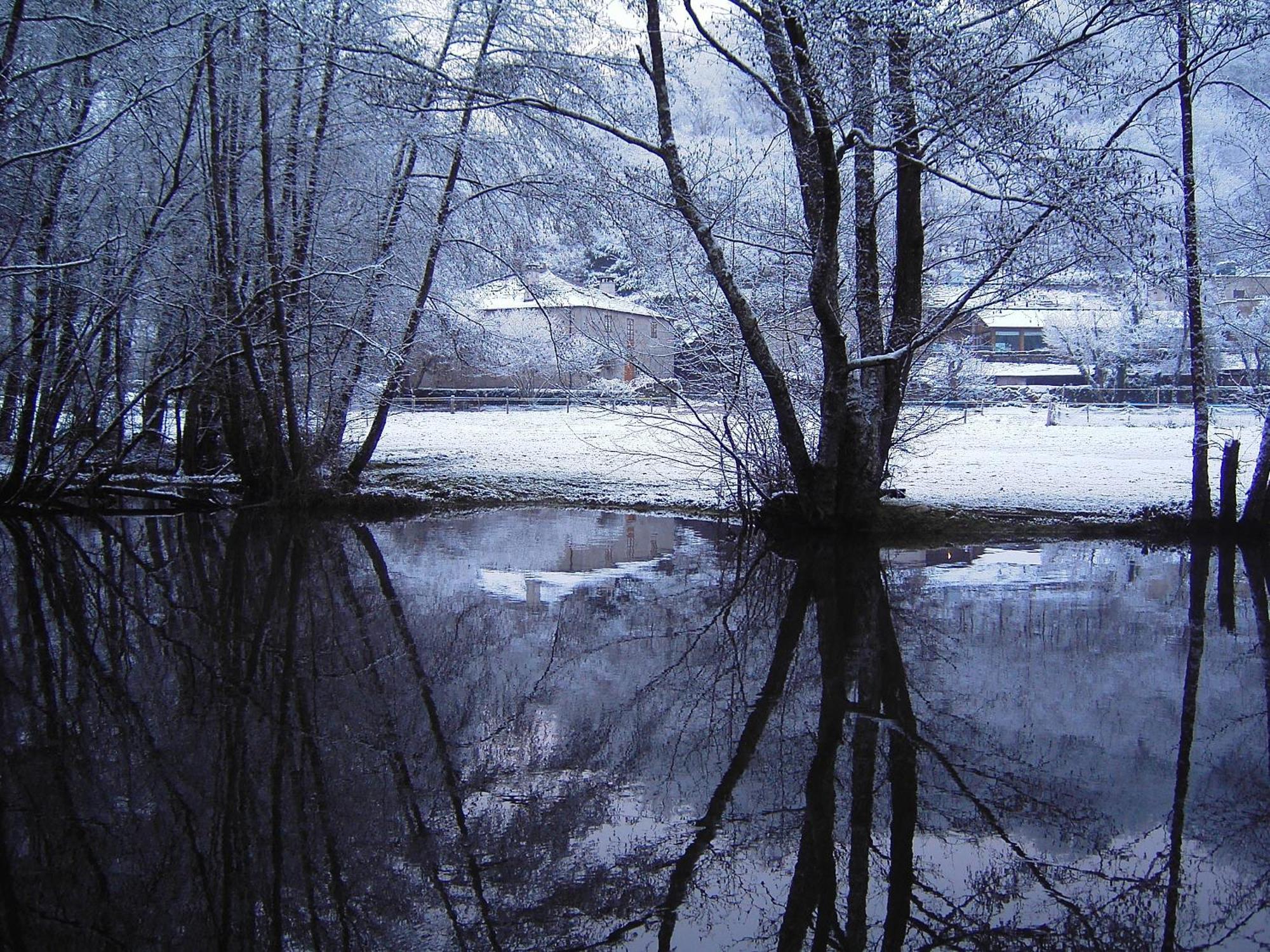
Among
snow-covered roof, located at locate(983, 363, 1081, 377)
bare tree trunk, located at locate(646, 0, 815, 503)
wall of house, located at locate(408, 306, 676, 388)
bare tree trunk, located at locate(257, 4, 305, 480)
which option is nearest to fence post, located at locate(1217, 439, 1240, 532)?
bare tree trunk, located at locate(646, 0, 815, 503)

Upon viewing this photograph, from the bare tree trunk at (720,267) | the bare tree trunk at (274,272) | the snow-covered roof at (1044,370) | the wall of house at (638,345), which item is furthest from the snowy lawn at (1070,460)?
the snow-covered roof at (1044,370)

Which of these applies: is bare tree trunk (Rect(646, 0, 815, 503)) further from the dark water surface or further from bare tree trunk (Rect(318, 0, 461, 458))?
bare tree trunk (Rect(318, 0, 461, 458))

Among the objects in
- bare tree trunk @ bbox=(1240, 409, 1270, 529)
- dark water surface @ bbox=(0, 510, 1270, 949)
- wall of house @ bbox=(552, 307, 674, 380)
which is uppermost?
wall of house @ bbox=(552, 307, 674, 380)

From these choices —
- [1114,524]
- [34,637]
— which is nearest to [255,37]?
[34,637]

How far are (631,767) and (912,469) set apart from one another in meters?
13.6

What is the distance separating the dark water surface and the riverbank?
430cm

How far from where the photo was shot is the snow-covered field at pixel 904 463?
14102mm

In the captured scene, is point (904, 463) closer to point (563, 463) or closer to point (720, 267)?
point (563, 463)

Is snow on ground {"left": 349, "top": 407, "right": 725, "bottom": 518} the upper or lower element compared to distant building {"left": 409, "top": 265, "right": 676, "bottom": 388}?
lower

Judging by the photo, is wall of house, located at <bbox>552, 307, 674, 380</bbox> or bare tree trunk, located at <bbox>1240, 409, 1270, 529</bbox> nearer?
bare tree trunk, located at <bbox>1240, 409, 1270, 529</bbox>

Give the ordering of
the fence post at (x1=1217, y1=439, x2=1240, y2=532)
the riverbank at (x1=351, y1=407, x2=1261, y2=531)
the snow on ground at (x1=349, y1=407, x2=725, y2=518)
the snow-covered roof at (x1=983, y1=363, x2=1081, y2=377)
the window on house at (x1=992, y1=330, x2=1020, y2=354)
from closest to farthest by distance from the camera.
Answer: the fence post at (x1=1217, y1=439, x2=1240, y2=532)
the riverbank at (x1=351, y1=407, x2=1261, y2=531)
the snow on ground at (x1=349, y1=407, x2=725, y2=518)
the snow-covered roof at (x1=983, y1=363, x2=1081, y2=377)
the window on house at (x1=992, y1=330, x2=1020, y2=354)

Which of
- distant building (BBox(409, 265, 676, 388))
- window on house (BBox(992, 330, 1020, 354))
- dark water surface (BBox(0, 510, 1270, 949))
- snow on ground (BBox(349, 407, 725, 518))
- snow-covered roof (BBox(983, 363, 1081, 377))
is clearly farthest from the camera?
window on house (BBox(992, 330, 1020, 354))

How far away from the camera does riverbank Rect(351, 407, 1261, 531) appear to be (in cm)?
1313

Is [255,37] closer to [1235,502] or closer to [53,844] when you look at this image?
[53,844]
